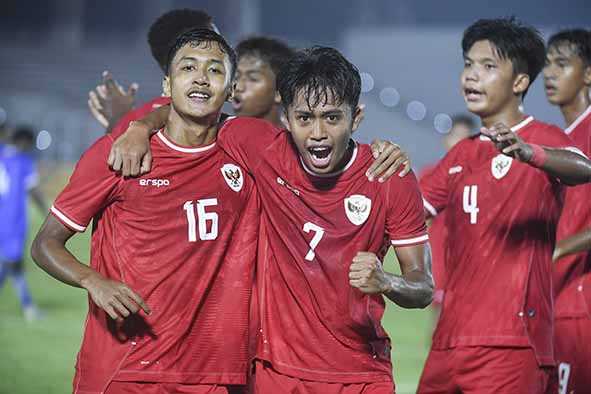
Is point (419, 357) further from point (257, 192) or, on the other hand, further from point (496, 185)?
point (257, 192)

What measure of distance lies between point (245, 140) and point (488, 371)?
5.33 ft

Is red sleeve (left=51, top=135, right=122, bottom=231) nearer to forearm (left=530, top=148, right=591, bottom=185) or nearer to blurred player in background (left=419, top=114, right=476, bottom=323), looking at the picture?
blurred player in background (left=419, top=114, right=476, bottom=323)

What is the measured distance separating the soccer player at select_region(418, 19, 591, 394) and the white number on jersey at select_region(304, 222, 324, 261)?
107 cm

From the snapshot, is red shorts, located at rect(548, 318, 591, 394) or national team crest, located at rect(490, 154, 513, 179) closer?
national team crest, located at rect(490, 154, 513, 179)

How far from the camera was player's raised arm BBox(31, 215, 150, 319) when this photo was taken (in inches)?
160

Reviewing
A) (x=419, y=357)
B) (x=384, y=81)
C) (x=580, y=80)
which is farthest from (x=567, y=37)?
(x=384, y=81)

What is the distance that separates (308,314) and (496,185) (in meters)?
1.36

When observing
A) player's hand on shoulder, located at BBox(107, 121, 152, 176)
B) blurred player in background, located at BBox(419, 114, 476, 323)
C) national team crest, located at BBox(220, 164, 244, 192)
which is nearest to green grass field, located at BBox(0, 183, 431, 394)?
blurred player in background, located at BBox(419, 114, 476, 323)

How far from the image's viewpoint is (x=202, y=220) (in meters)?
4.38

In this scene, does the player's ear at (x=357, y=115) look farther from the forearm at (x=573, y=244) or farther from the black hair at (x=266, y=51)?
the black hair at (x=266, y=51)

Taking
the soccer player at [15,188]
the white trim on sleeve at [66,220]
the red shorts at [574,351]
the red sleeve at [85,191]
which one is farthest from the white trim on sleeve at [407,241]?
the soccer player at [15,188]

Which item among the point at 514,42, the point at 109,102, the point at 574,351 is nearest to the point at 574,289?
the point at 574,351

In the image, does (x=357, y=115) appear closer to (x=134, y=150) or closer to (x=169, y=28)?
(x=134, y=150)

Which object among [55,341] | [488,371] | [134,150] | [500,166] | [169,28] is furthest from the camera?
[55,341]
